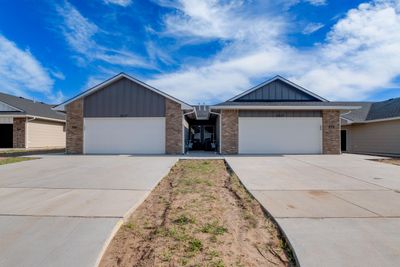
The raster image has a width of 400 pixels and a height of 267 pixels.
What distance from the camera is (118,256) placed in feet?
10.4

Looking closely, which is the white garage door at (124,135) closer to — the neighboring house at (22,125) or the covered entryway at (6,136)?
the neighboring house at (22,125)

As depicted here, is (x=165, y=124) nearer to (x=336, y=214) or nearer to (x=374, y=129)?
(x=336, y=214)

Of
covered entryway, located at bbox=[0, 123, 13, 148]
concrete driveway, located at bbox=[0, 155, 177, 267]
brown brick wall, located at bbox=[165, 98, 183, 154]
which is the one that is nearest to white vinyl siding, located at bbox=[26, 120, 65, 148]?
covered entryway, located at bbox=[0, 123, 13, 148]

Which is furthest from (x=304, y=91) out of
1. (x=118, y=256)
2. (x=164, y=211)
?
(x=118, y=256)

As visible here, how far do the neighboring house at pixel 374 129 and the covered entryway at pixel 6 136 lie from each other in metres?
26.2

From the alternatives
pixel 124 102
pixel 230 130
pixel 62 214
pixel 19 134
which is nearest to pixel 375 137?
pixel 230 130

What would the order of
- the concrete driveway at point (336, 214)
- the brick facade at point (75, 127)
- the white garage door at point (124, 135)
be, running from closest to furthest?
the concrete driveway at point (336, 214) < the white garage door at point (124, 135) < the brick facade at point (75, 127)

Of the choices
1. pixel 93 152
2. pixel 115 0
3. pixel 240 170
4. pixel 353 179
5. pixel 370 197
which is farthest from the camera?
pixel 93 152

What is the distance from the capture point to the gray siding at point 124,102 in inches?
619

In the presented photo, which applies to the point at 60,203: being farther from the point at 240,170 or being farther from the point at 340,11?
the point at 340,11

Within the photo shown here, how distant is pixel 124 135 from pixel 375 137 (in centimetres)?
1766

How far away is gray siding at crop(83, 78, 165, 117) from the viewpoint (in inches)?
619

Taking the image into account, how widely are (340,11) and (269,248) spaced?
10399mm

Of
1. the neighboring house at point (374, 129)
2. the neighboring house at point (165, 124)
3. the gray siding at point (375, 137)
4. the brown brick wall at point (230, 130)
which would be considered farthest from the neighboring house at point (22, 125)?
the gray siding at point (375, 137)
